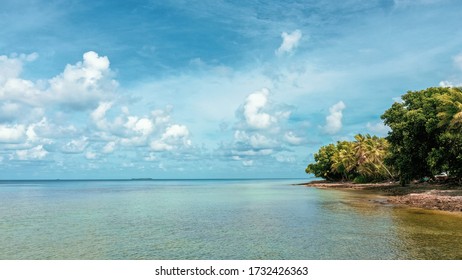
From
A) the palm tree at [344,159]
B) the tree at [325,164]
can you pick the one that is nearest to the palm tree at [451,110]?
the palm tree at [344,159]

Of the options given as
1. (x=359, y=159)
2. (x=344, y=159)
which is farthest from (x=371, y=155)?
(x=344, y=159)

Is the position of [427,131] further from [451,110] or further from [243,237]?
[243,237]

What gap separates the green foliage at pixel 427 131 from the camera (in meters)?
42.0

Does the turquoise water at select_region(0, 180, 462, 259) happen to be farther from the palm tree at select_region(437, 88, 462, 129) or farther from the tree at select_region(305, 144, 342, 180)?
the tree at select_region(305, 144, 342, 180)

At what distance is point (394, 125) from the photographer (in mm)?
50438

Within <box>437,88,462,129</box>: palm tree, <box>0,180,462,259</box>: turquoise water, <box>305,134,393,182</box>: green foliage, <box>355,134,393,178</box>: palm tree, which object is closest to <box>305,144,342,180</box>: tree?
<box>305,134,393,182</box>: green foliage

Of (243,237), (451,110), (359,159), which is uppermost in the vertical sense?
(451,110)

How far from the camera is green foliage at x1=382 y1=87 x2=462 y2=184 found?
1652 inches

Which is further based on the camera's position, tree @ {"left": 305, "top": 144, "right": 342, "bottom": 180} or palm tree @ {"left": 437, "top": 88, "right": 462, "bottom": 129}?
tree @ {"left": 305, "top": 144, "right": 342, "bottom": 180}

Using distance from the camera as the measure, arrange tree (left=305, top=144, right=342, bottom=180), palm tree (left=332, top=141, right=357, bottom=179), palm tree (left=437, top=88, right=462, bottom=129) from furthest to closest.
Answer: tree (left=305, top=144, right=342, bottom=180)
palm tree (left=332, top=141, right=357, bottom=179)
palm tree (left=437, top=88, right=462, bottom=129)

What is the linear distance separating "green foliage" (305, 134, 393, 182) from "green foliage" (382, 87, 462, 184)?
24197mm

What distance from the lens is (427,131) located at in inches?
1742

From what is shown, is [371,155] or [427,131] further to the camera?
[371,155]

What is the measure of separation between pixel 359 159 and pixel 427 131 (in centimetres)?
4185
